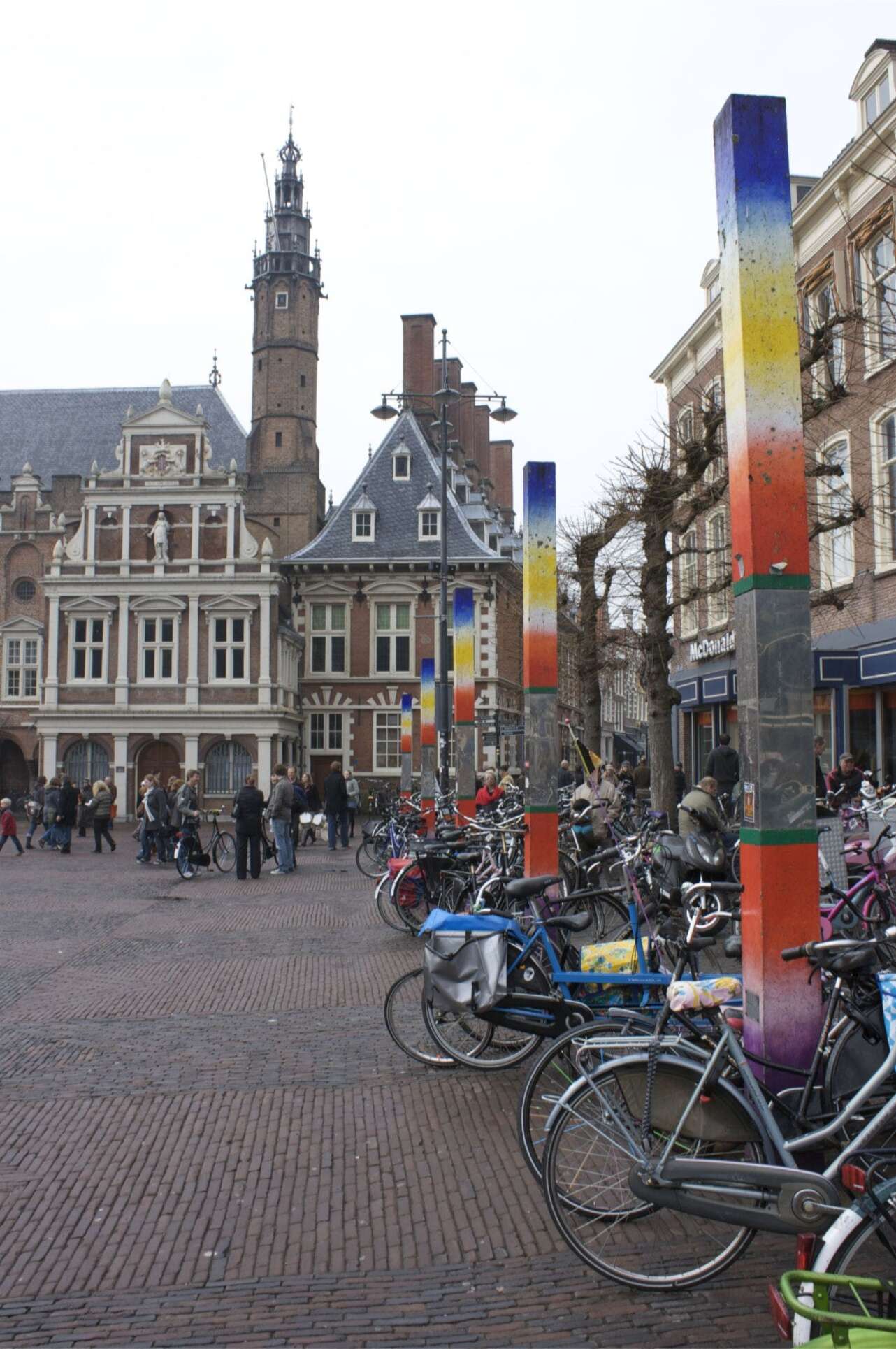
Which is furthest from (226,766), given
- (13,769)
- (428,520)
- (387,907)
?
(387,907)

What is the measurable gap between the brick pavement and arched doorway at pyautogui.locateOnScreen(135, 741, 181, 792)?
33925mm

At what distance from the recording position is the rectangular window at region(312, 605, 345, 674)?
46.8m

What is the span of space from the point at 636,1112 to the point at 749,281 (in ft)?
11.4

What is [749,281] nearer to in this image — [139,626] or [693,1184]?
[693,1184]

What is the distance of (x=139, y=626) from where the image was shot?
142 ft

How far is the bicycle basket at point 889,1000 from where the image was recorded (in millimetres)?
3807

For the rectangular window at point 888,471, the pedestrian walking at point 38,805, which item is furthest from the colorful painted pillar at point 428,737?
the pedestrian walking at point 38,805

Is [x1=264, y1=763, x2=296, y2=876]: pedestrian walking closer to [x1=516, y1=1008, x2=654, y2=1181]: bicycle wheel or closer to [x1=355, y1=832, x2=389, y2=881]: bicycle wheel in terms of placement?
[x1=355, y1=832, x2=389, y2=881]: bicycle wheel

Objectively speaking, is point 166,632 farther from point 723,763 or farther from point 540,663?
point 540,663

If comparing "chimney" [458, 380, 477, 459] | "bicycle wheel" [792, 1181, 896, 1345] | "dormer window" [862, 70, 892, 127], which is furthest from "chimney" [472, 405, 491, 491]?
"bicycle wheel" [792, 1181, 896, 1345]

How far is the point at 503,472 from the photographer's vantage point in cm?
6391

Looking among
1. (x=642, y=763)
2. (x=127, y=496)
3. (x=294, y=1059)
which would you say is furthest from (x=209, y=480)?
(x=294, y=1059)

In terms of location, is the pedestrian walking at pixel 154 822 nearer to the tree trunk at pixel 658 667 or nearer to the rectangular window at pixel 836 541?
the tree trunk at pixel 658 667

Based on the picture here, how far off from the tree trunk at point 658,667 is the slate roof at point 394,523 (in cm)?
2687
